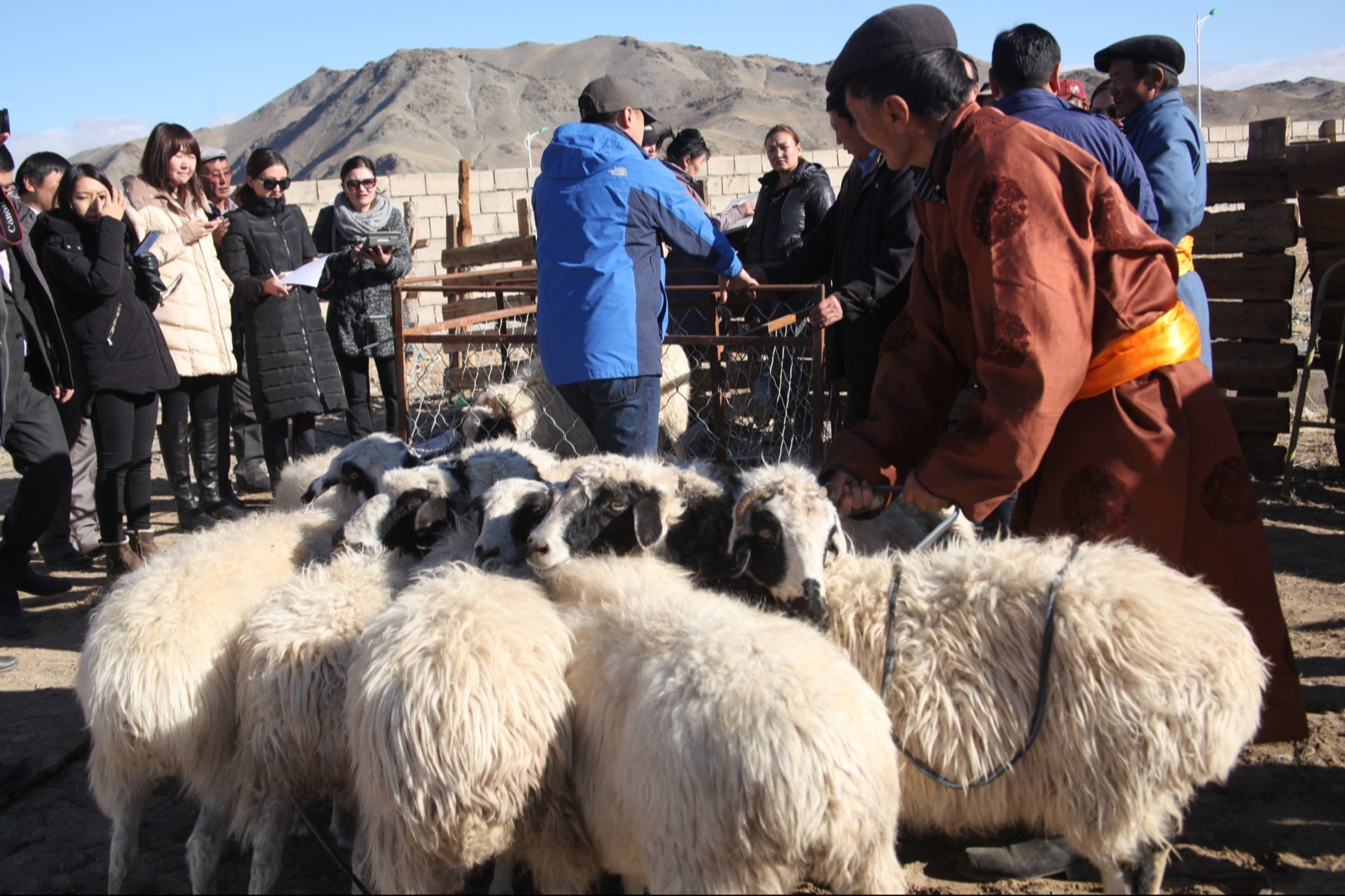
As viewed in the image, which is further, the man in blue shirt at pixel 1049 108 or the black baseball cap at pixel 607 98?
the black baseball cap at pixel 607 98

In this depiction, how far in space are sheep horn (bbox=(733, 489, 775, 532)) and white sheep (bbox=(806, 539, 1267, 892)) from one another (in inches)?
18.7

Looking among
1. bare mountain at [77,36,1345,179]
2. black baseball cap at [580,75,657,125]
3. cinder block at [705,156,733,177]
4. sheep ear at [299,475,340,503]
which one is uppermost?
bare mountain at [77,36,1345,179]

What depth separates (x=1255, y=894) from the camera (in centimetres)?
268

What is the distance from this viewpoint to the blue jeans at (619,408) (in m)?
3.96

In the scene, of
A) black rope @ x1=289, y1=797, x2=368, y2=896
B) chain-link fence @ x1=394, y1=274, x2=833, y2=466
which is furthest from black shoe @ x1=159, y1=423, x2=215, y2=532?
black rope @ x1=289, y1=797, x2=368, y2=896

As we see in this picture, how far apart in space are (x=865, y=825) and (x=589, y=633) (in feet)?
2.67

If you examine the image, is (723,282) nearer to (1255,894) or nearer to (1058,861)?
(1058,861)

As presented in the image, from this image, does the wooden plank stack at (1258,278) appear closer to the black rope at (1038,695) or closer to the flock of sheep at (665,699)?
the flock of sheep at (665,699)

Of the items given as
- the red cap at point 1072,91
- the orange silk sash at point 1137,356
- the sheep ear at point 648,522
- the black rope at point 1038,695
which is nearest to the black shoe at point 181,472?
the sheep ear at point 648,522

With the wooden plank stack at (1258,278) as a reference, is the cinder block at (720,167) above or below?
above

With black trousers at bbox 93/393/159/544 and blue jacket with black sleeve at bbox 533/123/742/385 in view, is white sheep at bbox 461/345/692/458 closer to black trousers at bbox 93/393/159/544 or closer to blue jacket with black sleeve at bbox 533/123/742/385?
blue jacket with black sleeve at bbox 533/123/742/385

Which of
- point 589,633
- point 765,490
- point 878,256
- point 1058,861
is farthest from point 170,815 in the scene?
point 878,256

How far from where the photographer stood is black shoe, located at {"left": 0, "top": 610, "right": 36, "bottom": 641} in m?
5.16

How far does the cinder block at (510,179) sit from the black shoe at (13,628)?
1169 cm
